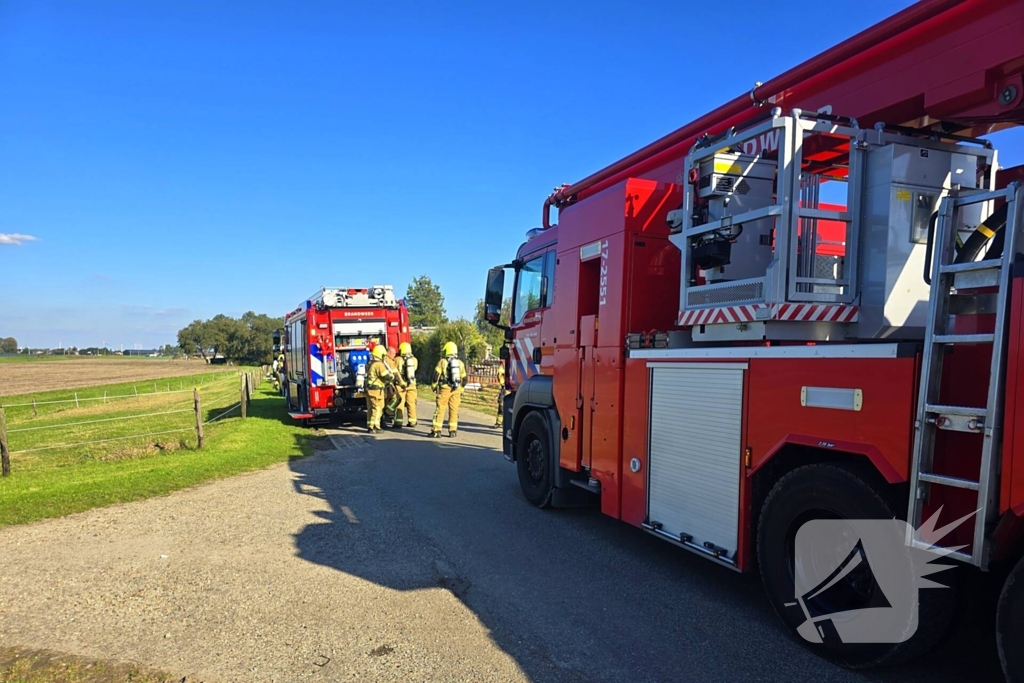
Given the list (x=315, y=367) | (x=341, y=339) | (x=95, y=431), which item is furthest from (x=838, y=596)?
(x=95, y=431)

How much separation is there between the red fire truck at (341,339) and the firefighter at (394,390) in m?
0.52

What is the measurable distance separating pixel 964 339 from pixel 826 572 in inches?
60.5

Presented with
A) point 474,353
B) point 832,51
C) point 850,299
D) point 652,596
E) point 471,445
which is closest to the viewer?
point 850,299

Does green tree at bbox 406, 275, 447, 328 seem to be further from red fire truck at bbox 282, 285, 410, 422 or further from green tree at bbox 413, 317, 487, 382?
red fire truck at bbox 282, 285, 410, 422

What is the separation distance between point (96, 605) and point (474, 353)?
27757 millimetres

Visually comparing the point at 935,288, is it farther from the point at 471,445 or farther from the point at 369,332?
the point at 369,332

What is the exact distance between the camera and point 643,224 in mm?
5441

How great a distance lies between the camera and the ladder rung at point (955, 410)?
2.69m

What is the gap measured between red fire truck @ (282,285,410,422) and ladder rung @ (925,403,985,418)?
1256 centimetres

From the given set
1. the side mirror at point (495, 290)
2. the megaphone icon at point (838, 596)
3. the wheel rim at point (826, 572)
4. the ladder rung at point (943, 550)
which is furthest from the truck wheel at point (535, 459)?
the ladder rung at point (943, 550)

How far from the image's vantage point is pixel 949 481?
276 cm

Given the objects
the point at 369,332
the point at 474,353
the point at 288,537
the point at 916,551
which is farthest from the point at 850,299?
the point at 474,353

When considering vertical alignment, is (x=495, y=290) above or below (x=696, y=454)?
above

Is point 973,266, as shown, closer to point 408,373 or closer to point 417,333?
point 408,373
